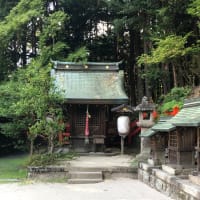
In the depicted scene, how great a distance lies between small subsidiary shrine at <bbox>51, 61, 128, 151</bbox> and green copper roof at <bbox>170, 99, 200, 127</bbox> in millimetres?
7446

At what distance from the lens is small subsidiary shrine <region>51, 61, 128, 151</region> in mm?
16609

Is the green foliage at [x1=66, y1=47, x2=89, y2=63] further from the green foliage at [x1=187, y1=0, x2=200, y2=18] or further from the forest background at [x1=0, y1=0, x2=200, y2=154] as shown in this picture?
the green foliage at [x1=187, y1=0, x2=200, y2=18]

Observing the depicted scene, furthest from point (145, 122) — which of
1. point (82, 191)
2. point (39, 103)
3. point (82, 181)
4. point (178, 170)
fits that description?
point (178, 170)

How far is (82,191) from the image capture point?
9.72 meters

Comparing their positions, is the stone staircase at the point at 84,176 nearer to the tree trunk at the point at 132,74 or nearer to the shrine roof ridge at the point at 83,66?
the shrine roof ridge at the point at 83,66

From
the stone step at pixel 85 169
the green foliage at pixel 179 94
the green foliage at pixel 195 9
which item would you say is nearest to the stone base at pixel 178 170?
the stone step at pixel 85 169

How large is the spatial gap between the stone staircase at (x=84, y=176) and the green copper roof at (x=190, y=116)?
3811mm

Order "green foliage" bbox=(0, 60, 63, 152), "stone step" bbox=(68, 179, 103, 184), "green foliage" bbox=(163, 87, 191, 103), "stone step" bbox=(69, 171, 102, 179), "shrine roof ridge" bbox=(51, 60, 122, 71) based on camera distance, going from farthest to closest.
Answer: "shrine roof ridge" bbox=(51, 60, 122, 71)
"green foliage" bbox=(163, 87, 191, 103)
"green foliage" bbox=(0, 60, 63, 152)
"stone step" bbox=(69, 171, 102, 179)
"stone step" bbox=(68, 179, 103, 184)

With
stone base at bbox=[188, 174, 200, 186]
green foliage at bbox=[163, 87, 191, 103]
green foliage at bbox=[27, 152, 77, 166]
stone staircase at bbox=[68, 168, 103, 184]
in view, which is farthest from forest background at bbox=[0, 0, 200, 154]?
stone base at bbox=[188, 174, 200, 186]

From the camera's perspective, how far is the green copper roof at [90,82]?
16.6m

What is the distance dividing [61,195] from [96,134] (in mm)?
8038

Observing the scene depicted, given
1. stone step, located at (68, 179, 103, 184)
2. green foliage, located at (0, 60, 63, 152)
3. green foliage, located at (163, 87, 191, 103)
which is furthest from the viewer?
green foliage, located at (163, 87, 191, 103)

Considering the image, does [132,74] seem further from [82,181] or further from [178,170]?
[178,170]

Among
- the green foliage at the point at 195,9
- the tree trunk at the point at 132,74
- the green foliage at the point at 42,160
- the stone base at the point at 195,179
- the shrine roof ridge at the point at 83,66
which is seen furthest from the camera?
the tree trunk at the point at 132,74
